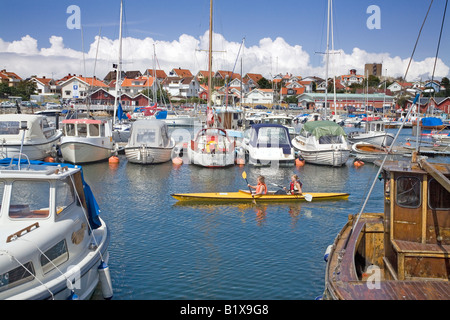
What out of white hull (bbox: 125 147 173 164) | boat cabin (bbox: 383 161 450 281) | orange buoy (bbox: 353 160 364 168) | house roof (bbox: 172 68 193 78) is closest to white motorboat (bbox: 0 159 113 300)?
boat cabin (bbox: 383 161 450 281)

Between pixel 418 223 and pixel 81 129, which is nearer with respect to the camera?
pixel 418 223

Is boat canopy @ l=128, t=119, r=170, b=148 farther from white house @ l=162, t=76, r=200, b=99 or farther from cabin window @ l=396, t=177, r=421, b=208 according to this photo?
white house @ l=162, t=76, r=200, b=99

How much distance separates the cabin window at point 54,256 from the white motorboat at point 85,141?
23.1 metres

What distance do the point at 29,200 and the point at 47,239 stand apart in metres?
1.32

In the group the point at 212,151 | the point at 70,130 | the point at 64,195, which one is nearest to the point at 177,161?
the point at 212,151

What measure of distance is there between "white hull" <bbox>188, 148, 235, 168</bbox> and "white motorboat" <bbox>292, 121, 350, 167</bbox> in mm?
6186

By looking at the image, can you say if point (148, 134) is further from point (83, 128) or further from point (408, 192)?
point (408, 192)

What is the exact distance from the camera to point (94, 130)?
33.8 meters

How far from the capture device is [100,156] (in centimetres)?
3369

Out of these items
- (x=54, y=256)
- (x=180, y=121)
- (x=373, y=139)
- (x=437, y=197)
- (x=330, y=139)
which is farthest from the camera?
(x=180, y=121)

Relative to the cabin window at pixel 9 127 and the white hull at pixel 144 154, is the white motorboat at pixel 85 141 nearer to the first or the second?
the white hull at pixel 144 154

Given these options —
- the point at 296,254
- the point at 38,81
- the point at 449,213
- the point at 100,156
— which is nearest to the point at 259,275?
the point at 296,254
